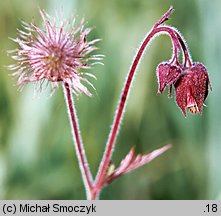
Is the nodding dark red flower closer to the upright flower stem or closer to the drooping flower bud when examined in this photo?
the drooping flower bud

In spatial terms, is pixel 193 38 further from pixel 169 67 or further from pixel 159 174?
pixel 169 67

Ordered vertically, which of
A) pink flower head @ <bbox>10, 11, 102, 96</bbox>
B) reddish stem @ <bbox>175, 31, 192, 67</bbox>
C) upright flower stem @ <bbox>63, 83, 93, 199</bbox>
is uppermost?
pink flower head @ <bbox>10, 11, 102, 96</bbox>

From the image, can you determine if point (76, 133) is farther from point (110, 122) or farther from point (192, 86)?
point (110, 122)

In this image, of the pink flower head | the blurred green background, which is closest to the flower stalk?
the pink flower head

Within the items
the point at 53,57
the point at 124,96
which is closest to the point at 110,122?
the point at 124,96
